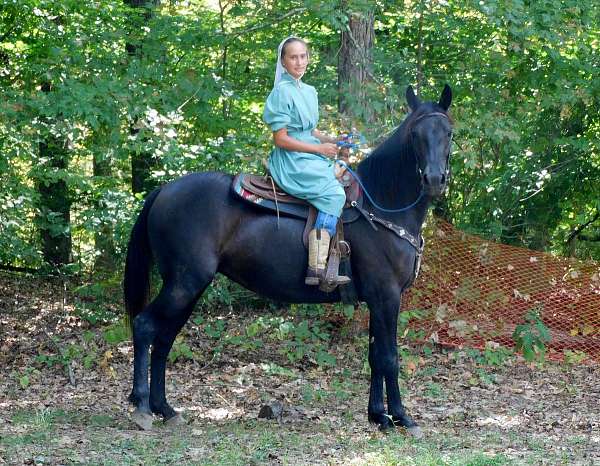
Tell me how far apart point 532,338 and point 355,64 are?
A: 3.48 m

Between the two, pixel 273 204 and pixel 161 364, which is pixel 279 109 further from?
pixel 161 364

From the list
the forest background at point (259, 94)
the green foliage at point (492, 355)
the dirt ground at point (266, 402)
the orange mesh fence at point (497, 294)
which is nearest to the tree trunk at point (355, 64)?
the forest background at point (259, 94)

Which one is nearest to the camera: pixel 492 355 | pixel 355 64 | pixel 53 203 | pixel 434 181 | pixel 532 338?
pixel 434 181

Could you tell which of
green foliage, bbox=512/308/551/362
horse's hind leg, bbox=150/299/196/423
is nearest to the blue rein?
horse's hind leg, bbox=150/299/196/423

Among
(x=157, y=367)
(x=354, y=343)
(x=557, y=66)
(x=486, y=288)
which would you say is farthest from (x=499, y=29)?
(x=157, y=367)

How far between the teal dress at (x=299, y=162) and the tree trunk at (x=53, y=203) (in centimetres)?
437

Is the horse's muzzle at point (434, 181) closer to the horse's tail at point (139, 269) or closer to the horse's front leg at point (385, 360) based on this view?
the horse's front leg at point (385, 360)

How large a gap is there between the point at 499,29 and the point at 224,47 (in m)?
3.12

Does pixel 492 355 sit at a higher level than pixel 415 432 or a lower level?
lower

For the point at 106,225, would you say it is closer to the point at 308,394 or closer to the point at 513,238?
the point at 308,394

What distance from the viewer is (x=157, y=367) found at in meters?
6.60

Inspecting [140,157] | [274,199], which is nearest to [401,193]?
[274,199]

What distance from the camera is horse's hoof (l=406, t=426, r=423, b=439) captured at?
244 inches

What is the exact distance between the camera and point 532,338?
920 cm
